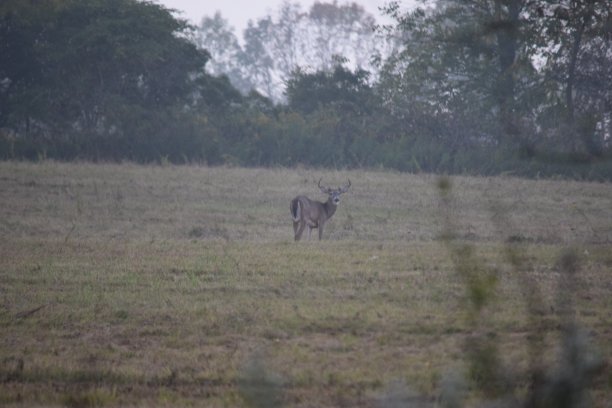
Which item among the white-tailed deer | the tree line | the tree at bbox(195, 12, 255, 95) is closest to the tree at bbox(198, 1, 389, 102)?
the tree at bbox(195, 12, 255, 95)

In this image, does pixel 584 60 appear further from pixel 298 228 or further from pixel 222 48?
pixel 222 48

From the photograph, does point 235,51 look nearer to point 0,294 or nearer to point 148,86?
point 148,86

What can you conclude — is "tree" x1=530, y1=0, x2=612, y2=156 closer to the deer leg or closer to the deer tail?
the deer leg

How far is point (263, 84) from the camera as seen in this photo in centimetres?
6341

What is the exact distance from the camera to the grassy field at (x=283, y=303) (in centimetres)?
569

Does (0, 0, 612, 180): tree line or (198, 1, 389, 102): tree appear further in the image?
(198, 1, 389, 102): tree

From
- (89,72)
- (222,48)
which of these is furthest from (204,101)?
(222,48)

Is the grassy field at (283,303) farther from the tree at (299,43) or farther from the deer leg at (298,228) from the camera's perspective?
the tree at (299,43)

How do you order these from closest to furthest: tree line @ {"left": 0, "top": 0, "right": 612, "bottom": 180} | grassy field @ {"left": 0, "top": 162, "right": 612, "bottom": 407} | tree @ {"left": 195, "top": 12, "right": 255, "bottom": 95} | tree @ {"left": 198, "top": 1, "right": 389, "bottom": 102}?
1. grassy field @ {"left": 0, "top": 162, "right": 612, "bottom": 407}
2. tree line @ {"left": 0, "top": 0, "right": 612, "bottom": 180}
3. tree @ {"left": 198, "top": 1, "right": 389, "bottom": 102}
4. tree @ {"left": 195, "top": 12, "right": 255, "bottom": 95}

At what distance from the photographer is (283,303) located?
828cm

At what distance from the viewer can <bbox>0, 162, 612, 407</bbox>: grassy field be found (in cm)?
569

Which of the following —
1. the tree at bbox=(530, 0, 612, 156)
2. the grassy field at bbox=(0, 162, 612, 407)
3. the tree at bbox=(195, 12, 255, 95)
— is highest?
the tree at bbox=(195, 12, 255, 95)

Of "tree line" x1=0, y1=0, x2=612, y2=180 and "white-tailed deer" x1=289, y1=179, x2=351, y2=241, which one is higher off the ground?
"tree line" x1=0, y1=0, x2=612, y2=180

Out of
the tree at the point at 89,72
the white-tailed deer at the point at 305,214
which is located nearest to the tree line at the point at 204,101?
the tree at the point at 89,72
